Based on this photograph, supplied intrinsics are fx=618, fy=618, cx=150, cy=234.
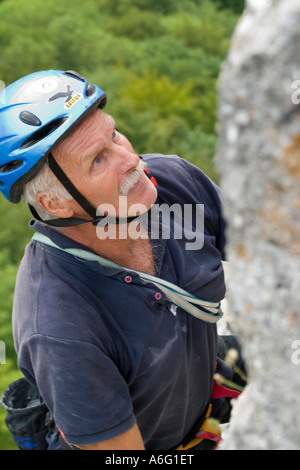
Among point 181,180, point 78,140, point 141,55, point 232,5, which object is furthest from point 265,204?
point 232,5

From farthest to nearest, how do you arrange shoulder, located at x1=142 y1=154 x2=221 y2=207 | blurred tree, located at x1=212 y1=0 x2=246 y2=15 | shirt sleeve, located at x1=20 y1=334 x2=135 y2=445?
blurred tree, located at x1=212 y1=0 x2=246 y2=15 < shoulder, located at x1=142 y1=154 x2=221 y2=207 < shirt sleeve, located at x1=20 y1=334 x2=135 y2=445

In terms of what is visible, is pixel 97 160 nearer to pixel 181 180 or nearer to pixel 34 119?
pixel 34 119

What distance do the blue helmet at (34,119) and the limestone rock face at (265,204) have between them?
161 centimetres

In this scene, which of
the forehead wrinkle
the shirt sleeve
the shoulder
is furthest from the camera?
the shoulder

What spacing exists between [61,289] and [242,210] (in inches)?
59.4

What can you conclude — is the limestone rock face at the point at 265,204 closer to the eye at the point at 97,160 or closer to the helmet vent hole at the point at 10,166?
the eye at the point at 97,160

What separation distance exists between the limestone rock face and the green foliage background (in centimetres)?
1387

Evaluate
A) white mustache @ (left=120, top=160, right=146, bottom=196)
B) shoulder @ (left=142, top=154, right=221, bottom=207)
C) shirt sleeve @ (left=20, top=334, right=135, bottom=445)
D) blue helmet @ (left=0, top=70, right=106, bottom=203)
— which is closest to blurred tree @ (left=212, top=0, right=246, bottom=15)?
shoulder @ (left=142, top=154, right=221, bottom=207)

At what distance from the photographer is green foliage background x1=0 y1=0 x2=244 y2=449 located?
1855cm

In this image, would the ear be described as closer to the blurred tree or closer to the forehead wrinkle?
the forehead wrinkle

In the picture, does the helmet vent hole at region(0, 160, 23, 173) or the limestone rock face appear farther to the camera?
the helmet vent hole at region(0, 160, 23, 173)

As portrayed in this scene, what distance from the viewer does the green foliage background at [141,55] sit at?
18547mm

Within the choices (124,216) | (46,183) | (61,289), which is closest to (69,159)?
(46,183)

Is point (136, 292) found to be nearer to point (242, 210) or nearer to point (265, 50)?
point (242, 210)
